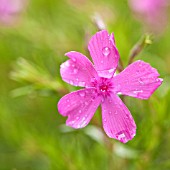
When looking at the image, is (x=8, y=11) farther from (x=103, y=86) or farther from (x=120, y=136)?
(x=120, y=136)

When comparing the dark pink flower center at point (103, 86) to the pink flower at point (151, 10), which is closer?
the dark pink flower center at point (103, 86)

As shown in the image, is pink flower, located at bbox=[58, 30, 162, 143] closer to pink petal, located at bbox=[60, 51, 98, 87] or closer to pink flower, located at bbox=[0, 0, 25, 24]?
pink petal, located at bbox=[60, 51, 98, 87]

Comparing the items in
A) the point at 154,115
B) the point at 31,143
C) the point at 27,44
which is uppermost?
the point at 27,44

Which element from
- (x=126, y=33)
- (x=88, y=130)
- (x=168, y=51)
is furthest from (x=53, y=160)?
(x=168, y=51)

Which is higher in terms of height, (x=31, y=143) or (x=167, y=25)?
(x=167, y=25)

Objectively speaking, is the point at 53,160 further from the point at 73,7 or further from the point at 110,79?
the point at 73,7

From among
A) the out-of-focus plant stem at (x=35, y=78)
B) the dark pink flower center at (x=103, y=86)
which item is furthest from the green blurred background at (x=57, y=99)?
the dark pink flower center at (x=103, y=86)

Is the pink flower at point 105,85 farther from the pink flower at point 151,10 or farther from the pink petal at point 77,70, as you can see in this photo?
the pink flower at point 151,10
